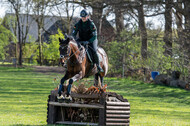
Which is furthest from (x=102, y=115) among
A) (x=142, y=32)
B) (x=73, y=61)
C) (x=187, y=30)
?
(x=142, y=32)

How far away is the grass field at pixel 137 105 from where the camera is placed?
10898 millimetres

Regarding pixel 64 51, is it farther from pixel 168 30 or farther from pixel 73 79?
pixel 168 30

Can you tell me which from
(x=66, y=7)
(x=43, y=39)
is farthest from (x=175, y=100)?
(x=43, y=39)

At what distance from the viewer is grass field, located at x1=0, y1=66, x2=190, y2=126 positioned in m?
10.9

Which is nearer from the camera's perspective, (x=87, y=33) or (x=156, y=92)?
(x=87, y=33)

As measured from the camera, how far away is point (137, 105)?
16594 millimetres

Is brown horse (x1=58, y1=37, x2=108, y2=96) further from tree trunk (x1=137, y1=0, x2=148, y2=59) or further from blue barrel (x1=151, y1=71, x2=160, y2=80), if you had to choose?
tree trunk (x1=137, y1=0, x2=148, y2=59)

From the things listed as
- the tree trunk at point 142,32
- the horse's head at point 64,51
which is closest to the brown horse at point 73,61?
the horse's head at point 64,51

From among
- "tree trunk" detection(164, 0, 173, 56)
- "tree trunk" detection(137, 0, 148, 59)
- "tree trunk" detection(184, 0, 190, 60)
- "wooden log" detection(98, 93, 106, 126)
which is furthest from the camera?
→ "tree trunk" detection(137, 0, 148, 59)

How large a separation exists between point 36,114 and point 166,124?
4200 mm

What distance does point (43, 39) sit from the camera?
258 ft

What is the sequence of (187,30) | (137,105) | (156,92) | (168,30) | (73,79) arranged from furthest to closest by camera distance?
1. (168,30)
2. (187,30)
3. (156,92)
4. (137,105)
5. (73,79)

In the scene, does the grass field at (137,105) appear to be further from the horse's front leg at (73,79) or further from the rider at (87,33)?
the rider at (87,33)

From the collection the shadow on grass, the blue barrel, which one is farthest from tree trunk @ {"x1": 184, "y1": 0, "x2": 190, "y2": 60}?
the blue barrel
